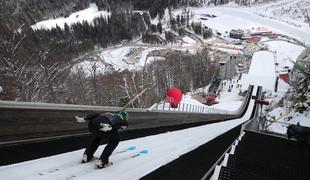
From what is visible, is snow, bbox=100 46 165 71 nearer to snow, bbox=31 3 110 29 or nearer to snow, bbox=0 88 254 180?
snow, bbox=31 3 110 29

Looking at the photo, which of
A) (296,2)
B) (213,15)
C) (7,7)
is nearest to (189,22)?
(213,15)

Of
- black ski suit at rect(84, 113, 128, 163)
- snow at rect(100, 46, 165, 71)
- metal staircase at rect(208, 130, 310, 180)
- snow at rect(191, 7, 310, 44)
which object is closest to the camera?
metal staircase at rect(208, 130, 310, 180)

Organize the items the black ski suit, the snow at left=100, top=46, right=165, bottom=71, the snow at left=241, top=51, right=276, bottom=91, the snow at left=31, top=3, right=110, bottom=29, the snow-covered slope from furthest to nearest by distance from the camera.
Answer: the snow at left=31, top=3, right=110, bottom=29 → the snow-covered slope → the snow at left=100, top=46, right=165, bottom=71 → the snow at left=241, top=51, right=276, bottom=91 → the black ski suit

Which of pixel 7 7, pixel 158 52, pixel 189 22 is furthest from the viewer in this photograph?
pixel 7 7

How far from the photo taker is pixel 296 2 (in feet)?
504

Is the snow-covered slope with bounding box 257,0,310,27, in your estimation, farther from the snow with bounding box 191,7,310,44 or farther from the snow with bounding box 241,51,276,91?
the snow with bounding box 241,51,276,91

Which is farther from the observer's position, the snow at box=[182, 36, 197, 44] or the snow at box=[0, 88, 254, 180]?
the snow at box=[182, 36, 197, 44]

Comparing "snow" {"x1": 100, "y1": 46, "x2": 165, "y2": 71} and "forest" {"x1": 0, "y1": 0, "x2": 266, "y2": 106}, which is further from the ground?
"forest" {"x1": 0, "y1": 0, "x2": 266, "y2": 106}

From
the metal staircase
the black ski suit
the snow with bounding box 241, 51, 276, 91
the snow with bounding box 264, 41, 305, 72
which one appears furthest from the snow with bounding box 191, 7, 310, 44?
the black ski suit

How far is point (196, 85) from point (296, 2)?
128m

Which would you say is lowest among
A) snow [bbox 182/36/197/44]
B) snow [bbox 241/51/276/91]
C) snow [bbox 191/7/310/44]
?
snow [bbox 182/36/197/44]

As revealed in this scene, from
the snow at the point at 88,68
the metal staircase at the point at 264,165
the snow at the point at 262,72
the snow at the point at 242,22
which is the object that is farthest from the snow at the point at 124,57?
the metal staircase at the point at 264,165

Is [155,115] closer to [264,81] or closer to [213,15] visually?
[264,81]

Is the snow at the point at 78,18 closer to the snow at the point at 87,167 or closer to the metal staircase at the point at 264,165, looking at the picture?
the snow at the point at 87,167
